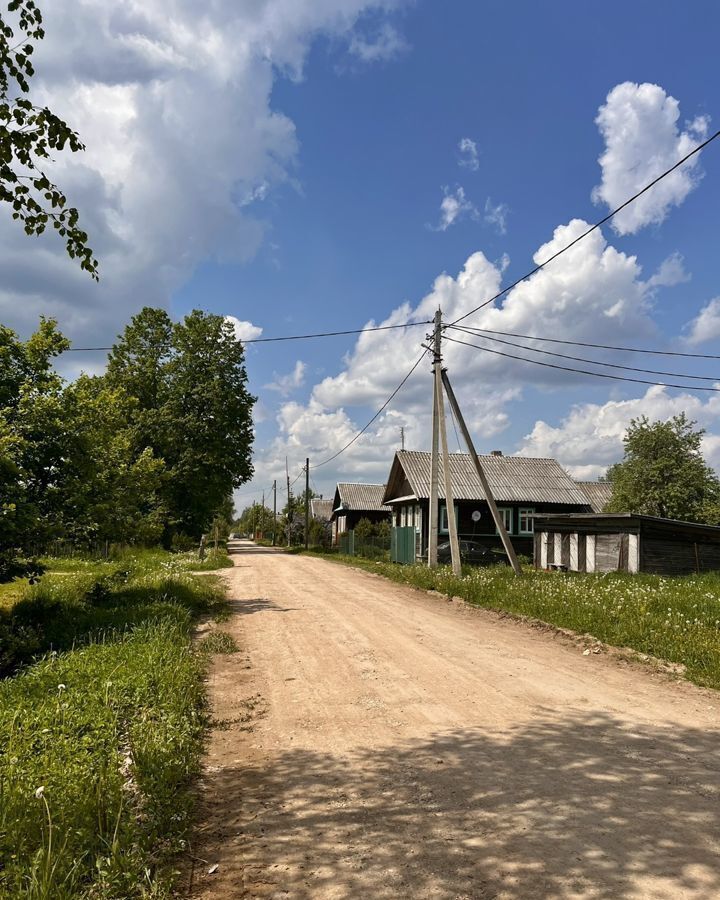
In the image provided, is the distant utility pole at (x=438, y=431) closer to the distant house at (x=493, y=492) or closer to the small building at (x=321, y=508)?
the distant house at (x=493, y=492)

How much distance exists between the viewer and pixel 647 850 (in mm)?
3402

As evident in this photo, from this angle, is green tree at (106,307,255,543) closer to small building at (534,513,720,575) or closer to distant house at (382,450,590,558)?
distant house at (382,450,590,558)

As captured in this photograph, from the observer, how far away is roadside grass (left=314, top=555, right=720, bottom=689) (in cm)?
824

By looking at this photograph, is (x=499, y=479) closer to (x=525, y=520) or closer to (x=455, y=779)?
(x=525, y=520)

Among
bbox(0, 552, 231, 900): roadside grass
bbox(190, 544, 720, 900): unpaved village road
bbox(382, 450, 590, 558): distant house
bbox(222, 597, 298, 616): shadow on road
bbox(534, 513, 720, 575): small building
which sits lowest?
bbox(222, 597, 298, 616): shadow on road

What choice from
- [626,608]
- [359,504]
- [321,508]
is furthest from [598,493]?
[626,608]

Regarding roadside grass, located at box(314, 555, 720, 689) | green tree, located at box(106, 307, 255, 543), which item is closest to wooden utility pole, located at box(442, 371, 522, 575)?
roadside grass, located at box(314, 555, 720, 689)

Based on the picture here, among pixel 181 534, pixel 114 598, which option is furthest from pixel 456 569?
pixel 181 534

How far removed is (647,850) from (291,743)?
9.23 ft

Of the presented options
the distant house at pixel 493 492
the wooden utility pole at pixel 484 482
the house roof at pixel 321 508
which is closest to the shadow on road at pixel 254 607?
the wooden utility pole at pixel 484 482

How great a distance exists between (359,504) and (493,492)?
1923 cm

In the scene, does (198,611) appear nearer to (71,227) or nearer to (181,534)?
(71,227)

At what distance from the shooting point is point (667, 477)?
3603 cm

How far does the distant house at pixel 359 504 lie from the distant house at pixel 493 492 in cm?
1331
